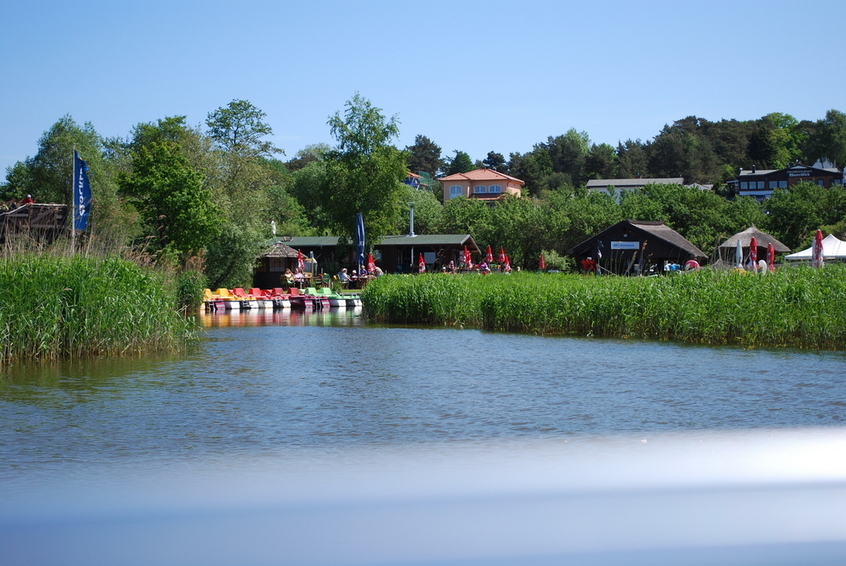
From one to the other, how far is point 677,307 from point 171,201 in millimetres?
22940

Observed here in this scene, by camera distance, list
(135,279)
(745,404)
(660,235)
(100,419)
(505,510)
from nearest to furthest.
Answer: (505,510), (100,419), (745,404), (135,279), (660,235)

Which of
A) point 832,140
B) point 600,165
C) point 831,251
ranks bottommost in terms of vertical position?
point 831,251

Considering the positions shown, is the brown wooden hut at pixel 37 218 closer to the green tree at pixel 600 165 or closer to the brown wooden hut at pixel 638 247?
the brown wooden hut at pixel 638 247

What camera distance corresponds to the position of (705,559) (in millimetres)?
5707

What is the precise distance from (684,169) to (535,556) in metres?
114

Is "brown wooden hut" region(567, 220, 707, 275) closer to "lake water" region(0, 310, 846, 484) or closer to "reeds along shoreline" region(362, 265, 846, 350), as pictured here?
"reeds along shoreline" region(362, 265, 846, 350)

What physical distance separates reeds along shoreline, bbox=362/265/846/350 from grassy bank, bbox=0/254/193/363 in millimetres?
9938

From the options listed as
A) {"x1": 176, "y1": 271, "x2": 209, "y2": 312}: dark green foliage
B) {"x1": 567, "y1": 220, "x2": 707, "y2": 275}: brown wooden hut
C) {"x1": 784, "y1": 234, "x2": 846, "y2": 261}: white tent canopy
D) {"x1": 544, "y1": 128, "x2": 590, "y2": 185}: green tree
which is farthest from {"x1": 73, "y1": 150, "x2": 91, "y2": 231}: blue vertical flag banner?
{"x1": 544, "y1": 128, "x2": 590, "y2": 185}: green tree

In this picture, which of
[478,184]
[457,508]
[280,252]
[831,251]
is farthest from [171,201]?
[478,184]

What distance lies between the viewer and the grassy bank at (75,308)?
46.8 ft

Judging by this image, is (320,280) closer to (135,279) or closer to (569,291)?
(569,291)

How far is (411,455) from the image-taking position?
8688mm

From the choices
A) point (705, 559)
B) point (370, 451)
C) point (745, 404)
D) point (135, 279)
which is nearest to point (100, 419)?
point (370, 451)

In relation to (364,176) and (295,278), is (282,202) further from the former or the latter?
(295,278)
